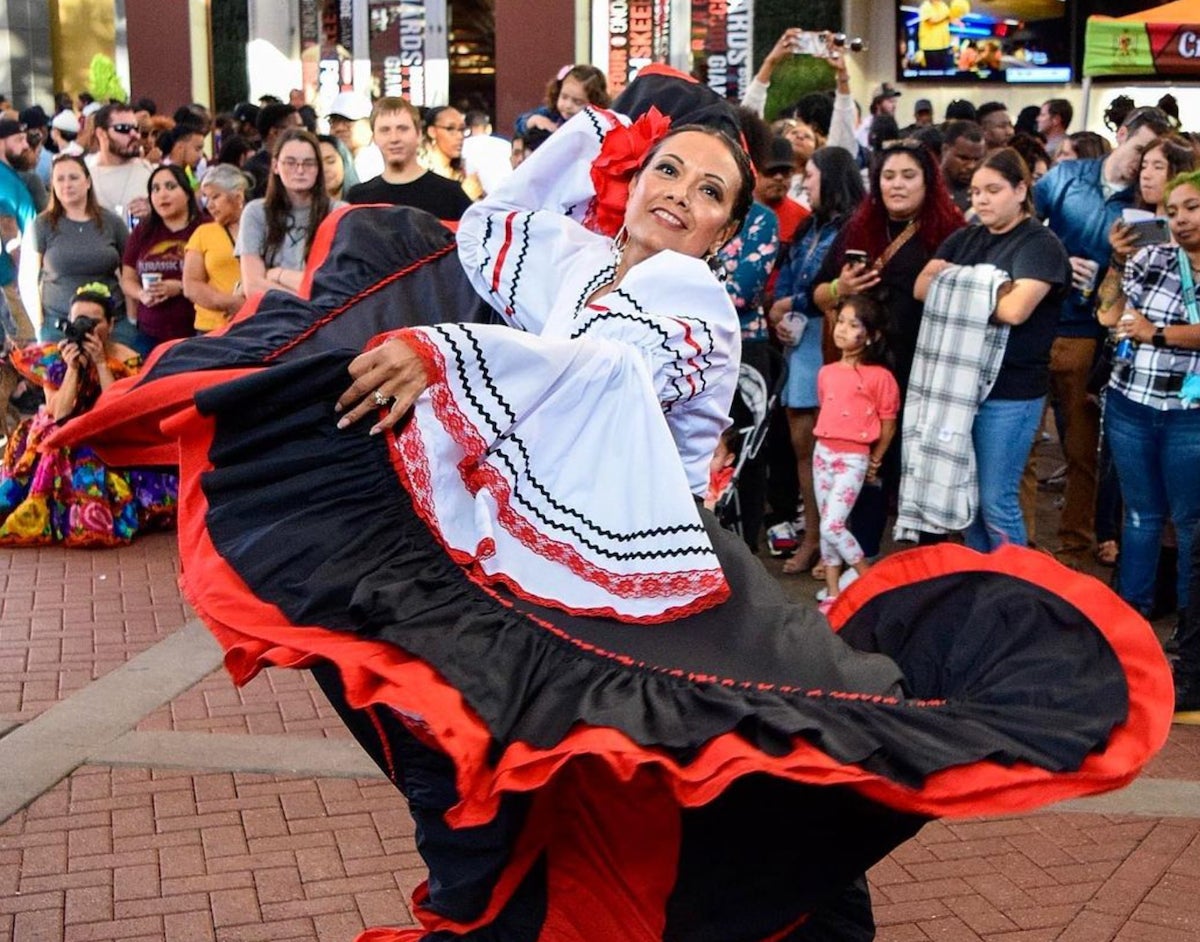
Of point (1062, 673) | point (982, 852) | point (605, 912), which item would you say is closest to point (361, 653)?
point (605, 912)

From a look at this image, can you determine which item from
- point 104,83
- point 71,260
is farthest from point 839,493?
point 104,83

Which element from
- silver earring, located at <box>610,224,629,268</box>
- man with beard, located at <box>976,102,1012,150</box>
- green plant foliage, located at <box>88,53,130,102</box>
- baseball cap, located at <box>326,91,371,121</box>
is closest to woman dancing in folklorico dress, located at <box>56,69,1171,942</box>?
silver earring, located at <box>610,224,629,268</box>

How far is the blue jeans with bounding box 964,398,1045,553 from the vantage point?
624 cm

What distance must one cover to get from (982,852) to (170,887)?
218 cm

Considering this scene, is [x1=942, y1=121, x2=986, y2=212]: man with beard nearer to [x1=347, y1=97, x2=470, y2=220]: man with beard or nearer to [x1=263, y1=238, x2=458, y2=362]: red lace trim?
[x1=347, y1=97, x2=470, y2=220]: man with beard

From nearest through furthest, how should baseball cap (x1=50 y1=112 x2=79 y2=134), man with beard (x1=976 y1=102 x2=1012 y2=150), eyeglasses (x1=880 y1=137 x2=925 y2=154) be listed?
eyeglasses (x1=880 y1=137 x2=925 y2=154)
man with beard (x1=976 y1=102 x2=1012 y2=150)
baseball cap (x1=50 y1=112 x2=79 y2=134)

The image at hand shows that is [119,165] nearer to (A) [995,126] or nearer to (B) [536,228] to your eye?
(A) [995,126]

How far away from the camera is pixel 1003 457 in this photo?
6258mm

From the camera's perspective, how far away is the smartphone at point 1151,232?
6.21m

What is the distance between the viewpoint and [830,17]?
18547 mm

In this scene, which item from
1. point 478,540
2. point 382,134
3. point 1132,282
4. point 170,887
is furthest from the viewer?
point 382,134

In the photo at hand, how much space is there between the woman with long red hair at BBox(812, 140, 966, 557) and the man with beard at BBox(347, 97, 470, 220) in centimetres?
199

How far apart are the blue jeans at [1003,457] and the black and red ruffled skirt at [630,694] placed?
354 centimetres

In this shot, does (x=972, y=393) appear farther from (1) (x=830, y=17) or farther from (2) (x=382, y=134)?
(1) (x=830, y=17)
